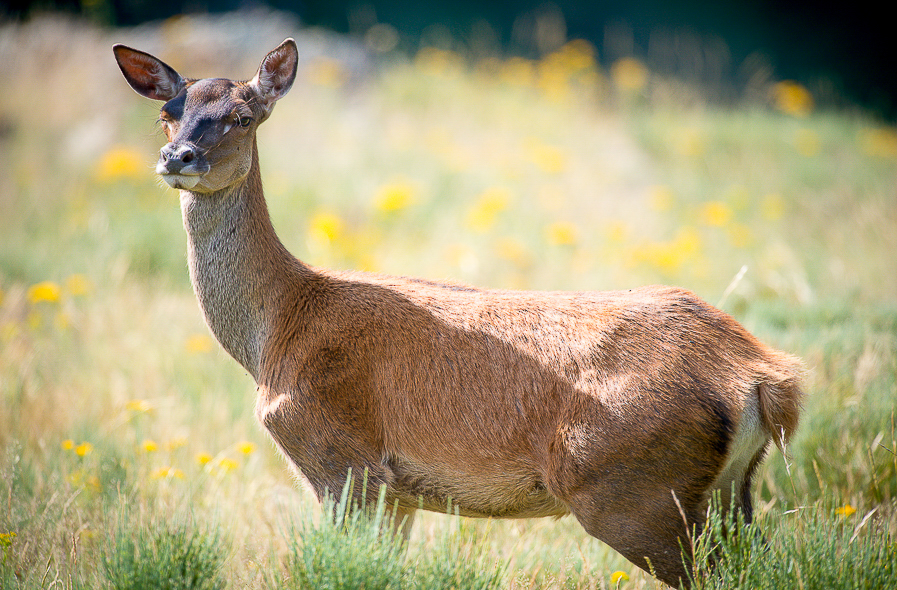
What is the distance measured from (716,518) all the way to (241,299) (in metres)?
2.09

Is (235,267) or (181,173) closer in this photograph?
(181,173)

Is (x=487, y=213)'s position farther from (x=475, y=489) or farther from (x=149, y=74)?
(x=475, y=489)

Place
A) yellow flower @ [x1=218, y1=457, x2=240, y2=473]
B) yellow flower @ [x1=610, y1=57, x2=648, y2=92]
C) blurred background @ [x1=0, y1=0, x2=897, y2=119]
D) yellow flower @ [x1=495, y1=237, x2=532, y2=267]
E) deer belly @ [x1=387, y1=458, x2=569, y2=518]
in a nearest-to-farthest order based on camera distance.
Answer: deer belly @ [x1=387, y1=458, x2=569, y2=518], yellow flower @ [x1=218, y1=457, x2=240, y2=473], yellow flower @ [x1=495, y1=237, x2=532, y2=267], yellow flower @ [x1=610, y1=57, x2=648, y2=92], blurred background @ [x1=0, y1=0, x2=897, y2=119]

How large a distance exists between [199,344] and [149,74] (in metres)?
2.40

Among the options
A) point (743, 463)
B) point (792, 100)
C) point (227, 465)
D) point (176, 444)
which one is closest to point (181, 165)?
point (227, 465)

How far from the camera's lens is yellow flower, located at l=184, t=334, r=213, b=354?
504 cm

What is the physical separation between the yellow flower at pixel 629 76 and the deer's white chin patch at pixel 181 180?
955cm

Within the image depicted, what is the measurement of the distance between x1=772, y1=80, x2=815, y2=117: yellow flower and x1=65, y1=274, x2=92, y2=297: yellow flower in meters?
9.58

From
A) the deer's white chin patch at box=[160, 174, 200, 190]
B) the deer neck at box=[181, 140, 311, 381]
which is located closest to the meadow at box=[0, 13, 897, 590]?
the deer neck at box=[181, 140, 311, 381]

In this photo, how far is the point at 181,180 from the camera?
9.18 feet

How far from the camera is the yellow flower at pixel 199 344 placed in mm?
5043

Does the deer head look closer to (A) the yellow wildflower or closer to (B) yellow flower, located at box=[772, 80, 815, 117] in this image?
(A) the yellow wildflower

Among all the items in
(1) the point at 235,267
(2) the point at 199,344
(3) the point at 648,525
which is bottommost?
(3) the point at 648,525

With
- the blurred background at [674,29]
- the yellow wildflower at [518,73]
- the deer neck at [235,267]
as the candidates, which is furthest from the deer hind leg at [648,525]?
the blurred background at [674,29]
